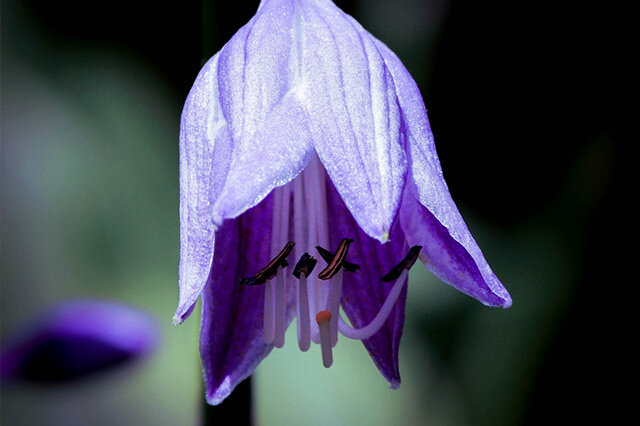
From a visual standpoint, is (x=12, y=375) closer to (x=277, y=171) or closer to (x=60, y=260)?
(x=60, y=260)

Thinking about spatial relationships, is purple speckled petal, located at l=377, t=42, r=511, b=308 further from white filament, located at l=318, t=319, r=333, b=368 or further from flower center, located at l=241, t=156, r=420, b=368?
white filament, located at l=318, t=319, r=333, b=368

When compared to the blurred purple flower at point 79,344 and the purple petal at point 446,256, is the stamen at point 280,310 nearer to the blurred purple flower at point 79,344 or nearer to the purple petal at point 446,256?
the purple petal at point 446,256

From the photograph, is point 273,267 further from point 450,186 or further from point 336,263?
point 450,186

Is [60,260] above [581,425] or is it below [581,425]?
below

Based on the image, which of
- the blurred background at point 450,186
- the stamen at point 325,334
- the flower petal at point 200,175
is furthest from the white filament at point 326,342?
the blurred background at point 450,186

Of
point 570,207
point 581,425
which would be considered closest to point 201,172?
point 570,207

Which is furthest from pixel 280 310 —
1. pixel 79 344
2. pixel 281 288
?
pixel 79 344
